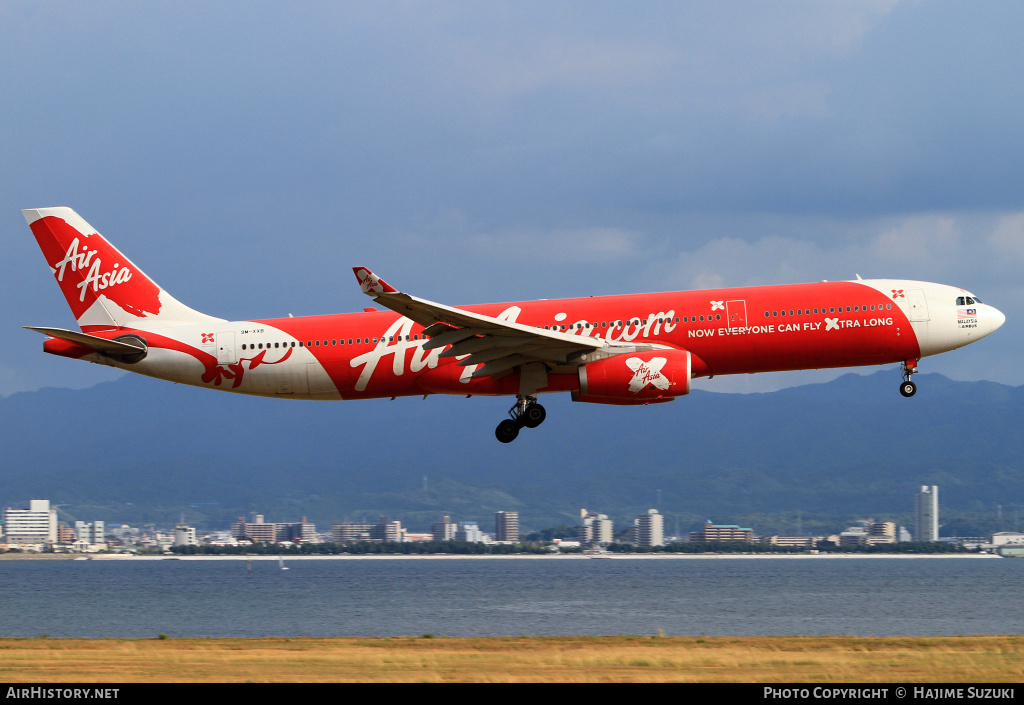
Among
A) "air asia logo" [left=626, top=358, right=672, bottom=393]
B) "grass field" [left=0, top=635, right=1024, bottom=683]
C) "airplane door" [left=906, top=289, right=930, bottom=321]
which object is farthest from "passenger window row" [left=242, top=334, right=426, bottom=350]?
"airplane door" [left=906, top=289, right=930, bottom=321]

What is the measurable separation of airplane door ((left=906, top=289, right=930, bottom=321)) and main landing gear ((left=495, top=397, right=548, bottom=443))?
510 inches

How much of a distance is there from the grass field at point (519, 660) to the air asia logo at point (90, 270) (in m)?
13.3

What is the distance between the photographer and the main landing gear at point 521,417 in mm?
38188

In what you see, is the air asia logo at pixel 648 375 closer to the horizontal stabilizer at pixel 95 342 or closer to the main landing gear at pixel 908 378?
the main landing gear at pixel 908 378

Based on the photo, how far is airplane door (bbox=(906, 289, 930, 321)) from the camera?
1467 inches

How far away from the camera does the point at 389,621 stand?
85188mm

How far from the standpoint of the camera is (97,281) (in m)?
42.1

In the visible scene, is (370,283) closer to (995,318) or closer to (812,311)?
(812,311)

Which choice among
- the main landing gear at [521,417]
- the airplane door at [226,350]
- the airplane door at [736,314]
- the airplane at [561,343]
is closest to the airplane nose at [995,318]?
the airplane at [561,343]

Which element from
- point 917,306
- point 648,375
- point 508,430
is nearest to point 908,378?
point 917,306

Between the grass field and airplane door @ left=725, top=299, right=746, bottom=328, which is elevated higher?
airplane door @ left=725, top=299, right=746, bottom=328

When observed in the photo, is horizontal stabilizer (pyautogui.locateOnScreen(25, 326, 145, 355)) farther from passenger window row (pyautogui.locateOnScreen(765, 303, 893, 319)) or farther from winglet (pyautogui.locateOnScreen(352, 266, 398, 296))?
passenger window row (pyautogui.locateOnScreen(765, 303, 893, 319))

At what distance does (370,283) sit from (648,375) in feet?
31.1
